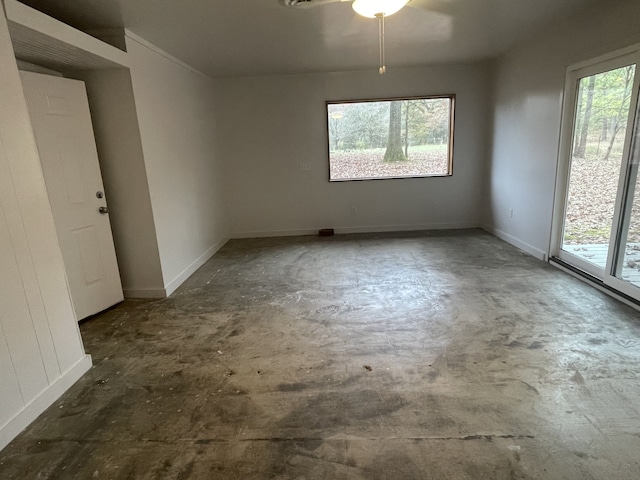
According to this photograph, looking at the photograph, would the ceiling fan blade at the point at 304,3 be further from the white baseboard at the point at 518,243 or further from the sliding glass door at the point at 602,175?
the white baseboard at the point at 518,243

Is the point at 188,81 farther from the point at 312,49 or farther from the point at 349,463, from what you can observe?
the point at 349,463

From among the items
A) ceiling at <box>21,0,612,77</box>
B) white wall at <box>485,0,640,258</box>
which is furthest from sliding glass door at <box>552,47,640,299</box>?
ceiling at <box>21,0,612,77</box>

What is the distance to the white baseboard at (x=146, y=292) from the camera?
3.54 m

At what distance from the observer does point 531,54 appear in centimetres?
409

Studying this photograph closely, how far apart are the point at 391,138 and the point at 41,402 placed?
5219 mm

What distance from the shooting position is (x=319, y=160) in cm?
558

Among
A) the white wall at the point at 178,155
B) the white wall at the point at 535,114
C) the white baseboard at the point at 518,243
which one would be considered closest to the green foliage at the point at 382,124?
the white wall at the point at 535,114

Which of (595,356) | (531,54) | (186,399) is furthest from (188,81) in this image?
(595,356)

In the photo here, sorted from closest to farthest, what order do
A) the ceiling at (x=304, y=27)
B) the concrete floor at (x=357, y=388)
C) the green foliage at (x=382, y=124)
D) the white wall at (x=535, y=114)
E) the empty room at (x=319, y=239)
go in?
the concrete floor at (x=357, y=388) → the empty room at (x=319, y=239) → the ceiling at (x=304, y=27) → the white wall at (x=535, y=114) → the green foliage at (x=382, y=124)

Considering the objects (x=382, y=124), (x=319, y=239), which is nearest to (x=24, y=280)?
(x=319, y=239)

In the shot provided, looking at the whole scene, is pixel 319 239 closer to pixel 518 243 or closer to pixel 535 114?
pixel 518 243

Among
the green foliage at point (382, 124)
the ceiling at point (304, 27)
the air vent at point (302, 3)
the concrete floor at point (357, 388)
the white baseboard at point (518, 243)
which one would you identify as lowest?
the concrete floor at point (357, 388)

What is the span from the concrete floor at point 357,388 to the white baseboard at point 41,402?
0.04 m

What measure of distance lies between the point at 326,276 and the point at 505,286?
1.84 metres
